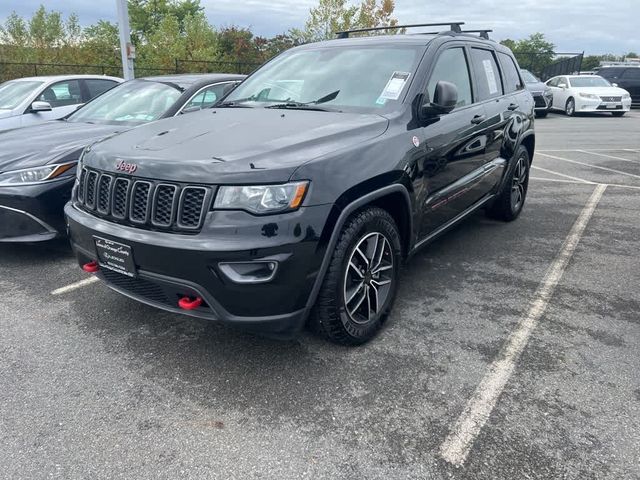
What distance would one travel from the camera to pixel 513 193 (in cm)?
581

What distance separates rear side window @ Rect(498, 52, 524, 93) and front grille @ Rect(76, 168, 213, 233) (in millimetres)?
3813

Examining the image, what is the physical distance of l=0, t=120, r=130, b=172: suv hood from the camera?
4.40m

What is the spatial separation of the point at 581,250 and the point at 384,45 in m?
2.76

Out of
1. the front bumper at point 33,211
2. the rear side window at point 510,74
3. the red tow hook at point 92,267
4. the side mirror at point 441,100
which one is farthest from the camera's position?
the rear side window at point 510,74

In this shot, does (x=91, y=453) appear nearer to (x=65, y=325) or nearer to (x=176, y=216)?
(x=176, y=216)

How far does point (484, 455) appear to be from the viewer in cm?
232

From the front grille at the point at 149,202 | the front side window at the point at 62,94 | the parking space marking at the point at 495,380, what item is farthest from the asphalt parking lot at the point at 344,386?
the front side window at the point at 62,94

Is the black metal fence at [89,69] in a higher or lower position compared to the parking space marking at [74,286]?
higher

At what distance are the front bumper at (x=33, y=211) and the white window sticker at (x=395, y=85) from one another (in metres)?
2.71

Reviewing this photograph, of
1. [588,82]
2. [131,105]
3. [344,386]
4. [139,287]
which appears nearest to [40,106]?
[131,105]

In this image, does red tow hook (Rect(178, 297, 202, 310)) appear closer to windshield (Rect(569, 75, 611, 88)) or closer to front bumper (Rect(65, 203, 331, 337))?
front bumper (Rect(65, 203, 331, 337))

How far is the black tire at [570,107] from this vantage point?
64.5ft

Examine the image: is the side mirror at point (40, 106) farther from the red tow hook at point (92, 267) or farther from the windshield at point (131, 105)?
the red tow hook at point (92, 267)

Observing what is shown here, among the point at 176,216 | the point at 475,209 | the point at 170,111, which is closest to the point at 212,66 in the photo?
the point at 170,111
